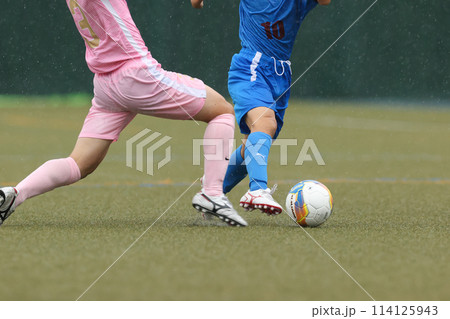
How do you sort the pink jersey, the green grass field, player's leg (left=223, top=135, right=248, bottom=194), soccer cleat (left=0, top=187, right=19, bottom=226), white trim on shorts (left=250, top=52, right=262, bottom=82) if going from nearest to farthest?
the green grass field
soccer cleat (left=0, top=187, right=19, bottom=226)
the pink jersey
white trim on shorts (left=250, top=52, right=262, bottom=82)
player's leg (left=223, top=135, right=248, bottom=194)

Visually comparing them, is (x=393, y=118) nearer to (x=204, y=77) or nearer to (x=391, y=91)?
(x=391, y=91)

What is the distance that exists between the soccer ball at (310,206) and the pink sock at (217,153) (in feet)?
1.47

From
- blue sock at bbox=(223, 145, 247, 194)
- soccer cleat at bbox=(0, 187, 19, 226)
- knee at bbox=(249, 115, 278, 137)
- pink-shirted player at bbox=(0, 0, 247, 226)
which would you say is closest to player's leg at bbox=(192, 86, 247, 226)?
pink-shirted player at bbox=(0, 0, 247, 226)

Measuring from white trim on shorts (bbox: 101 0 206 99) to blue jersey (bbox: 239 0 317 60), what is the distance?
0.87 metres

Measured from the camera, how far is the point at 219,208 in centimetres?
467

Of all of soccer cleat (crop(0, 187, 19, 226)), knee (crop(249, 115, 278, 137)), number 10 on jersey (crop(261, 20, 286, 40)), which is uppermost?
number 10 on jersey (crop(261, 20, 286, 40))

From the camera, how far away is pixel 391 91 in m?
17.2

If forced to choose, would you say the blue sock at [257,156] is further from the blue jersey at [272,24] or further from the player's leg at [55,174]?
the player's leg at [55,174]

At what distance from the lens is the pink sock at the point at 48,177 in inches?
180

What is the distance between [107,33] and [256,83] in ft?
3.75

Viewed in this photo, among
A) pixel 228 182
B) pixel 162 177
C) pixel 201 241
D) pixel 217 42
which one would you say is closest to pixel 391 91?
pixel 217 42

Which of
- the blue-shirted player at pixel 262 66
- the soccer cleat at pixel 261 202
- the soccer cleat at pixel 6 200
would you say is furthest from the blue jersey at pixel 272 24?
the soccer cleat at pixel 6 200

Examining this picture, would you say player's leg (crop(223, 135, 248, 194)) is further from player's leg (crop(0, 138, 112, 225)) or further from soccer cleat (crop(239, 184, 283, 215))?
player's leg (crop(0, 138, 112, 225))

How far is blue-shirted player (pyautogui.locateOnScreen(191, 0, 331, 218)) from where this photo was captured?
5.16m
